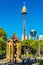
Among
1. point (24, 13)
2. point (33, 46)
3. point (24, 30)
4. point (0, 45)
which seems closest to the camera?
point (0, 45)

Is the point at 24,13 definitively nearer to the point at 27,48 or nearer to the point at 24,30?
the point at 24,30

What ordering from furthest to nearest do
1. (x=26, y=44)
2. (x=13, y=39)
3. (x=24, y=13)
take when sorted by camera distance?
(x=24, y=13) < (x=26, y=44) < (x=13, y=39)

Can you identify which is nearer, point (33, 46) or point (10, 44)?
point (10, 44)

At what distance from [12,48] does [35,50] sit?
52.2 meters

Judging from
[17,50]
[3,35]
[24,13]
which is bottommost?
[17,50]

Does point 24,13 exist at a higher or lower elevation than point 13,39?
higher

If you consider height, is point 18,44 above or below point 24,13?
below

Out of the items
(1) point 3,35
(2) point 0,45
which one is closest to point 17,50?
(2) point 0,45

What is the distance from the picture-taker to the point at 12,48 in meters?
58.6

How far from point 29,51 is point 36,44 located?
5.08 metres

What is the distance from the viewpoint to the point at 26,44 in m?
112

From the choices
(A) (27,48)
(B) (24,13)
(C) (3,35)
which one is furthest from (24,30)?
(C) (3,35)

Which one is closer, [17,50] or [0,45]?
[17,50]

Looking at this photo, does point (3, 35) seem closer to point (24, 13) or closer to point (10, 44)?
point (10, 44)
